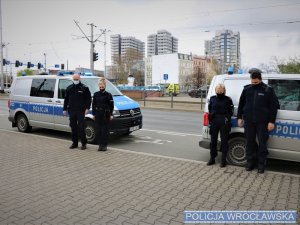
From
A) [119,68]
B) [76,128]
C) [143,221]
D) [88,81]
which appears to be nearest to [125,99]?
[88,81]

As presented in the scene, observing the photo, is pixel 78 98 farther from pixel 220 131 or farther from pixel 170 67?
pixel 170 67

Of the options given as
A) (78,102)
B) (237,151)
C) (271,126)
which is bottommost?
(237,151)

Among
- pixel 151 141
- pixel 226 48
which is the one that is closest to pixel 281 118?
pixel 151 141

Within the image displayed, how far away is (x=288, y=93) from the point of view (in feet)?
19.4

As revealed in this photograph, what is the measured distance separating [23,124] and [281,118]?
8.22 meters

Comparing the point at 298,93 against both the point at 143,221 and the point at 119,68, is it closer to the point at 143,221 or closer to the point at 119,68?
the point at 143,221

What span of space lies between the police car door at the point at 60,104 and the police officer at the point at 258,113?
5.35m

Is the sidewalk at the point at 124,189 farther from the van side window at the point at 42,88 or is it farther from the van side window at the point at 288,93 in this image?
the van side window at the point at 42,88

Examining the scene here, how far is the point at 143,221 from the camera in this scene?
3922mm

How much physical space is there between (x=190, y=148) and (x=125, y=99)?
2448 mm

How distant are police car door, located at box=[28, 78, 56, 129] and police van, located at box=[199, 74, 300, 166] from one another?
18.5 ft

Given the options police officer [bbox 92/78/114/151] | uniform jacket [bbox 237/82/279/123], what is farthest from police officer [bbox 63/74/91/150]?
uniform jacket [bbox 237/82/279/123]

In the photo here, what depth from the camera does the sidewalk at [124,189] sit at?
4.12 m

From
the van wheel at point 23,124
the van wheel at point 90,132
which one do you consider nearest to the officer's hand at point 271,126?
the van wheel at point 90,132
